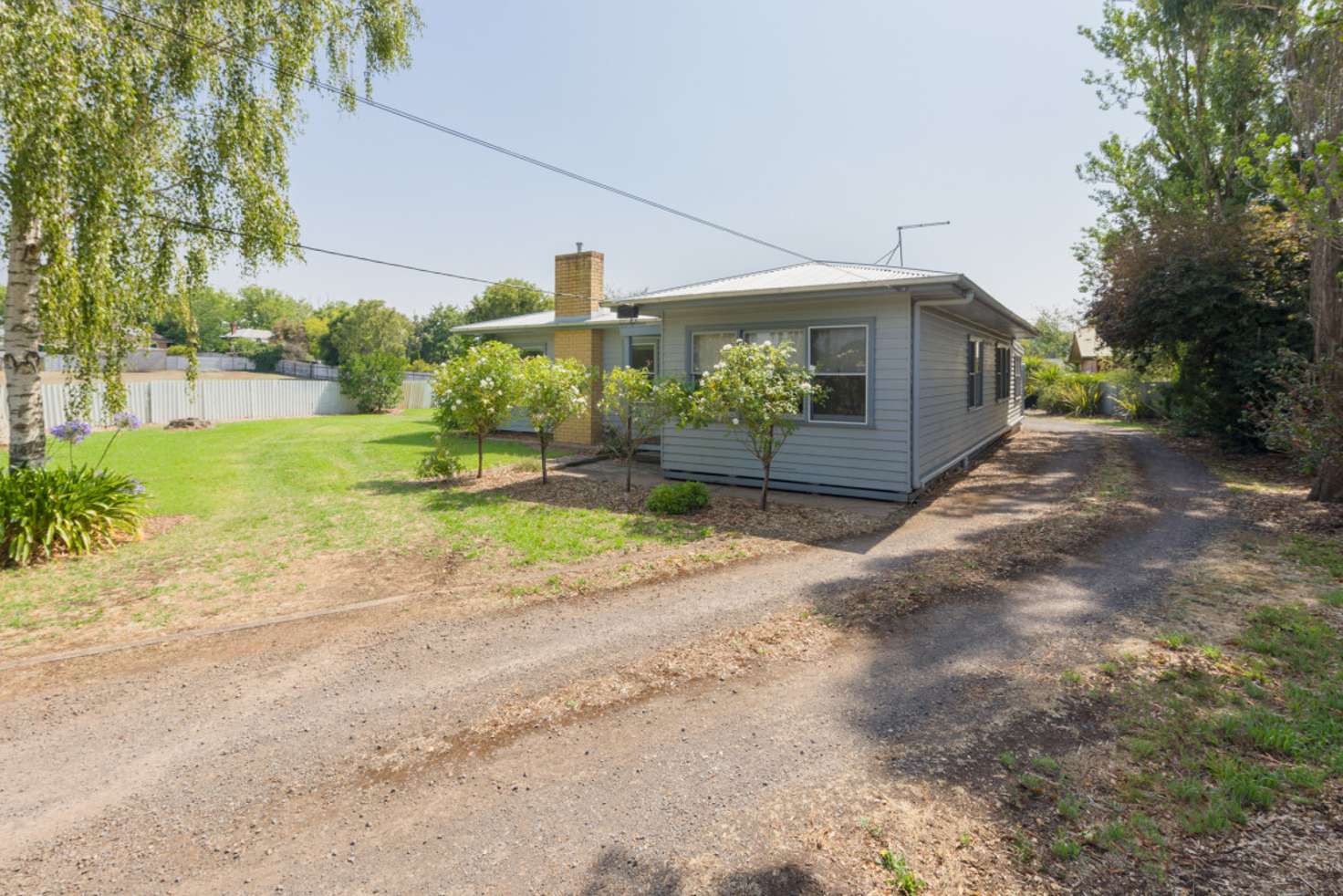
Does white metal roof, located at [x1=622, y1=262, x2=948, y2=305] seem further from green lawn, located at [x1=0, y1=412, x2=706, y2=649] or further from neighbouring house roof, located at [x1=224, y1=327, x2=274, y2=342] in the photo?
neighbouring house roof, located at [x1=224, y1=327, x2=274, y2=342]

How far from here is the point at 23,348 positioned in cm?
704

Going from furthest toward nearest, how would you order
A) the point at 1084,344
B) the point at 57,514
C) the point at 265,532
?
1. the point at 1084,344
2. the point at 265,532
3. the point at 57,514

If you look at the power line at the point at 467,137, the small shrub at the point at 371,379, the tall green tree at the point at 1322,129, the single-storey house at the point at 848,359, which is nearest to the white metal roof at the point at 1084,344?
the single-storey house at the point at 848,359

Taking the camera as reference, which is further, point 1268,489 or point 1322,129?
point 1268,489

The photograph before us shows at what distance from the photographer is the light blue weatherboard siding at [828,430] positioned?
29.3 feet

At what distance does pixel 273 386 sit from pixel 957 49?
925 inches

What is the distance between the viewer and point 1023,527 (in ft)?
25.3

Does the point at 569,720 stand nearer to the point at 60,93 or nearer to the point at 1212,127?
the point at 60,93

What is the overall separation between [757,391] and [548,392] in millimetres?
3558

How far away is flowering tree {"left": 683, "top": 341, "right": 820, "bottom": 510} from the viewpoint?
26.3ft

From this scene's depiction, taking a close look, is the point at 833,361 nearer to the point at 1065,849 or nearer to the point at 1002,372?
the point at 1065,849

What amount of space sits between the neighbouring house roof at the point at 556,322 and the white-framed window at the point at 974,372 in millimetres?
6319

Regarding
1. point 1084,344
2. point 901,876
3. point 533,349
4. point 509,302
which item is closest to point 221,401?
point 533,349

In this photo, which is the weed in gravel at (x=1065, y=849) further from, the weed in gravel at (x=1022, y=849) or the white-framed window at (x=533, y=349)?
the white-framed window at (x=533, y=349)
